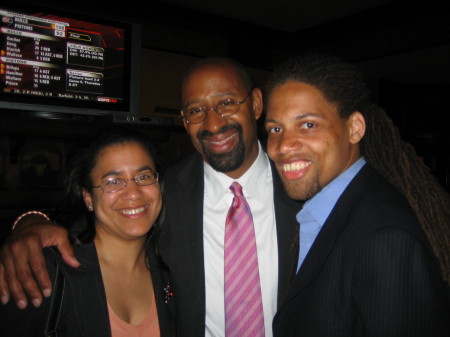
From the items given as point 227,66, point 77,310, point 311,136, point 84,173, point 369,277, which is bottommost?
point 77,310

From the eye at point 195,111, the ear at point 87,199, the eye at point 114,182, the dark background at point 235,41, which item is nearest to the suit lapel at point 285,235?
the eye at point 195,111

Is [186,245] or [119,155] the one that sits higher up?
[119,155]

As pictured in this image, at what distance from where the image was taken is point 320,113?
3.69 feet

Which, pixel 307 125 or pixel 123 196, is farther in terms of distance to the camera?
pixel 123 196

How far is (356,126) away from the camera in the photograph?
1.16m

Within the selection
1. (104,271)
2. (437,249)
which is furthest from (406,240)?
(104,271)

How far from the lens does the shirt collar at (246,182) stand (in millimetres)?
1666

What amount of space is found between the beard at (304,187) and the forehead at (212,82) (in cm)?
68

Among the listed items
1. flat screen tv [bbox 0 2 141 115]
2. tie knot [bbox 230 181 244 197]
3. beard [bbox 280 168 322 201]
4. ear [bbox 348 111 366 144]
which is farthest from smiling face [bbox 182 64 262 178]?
flat screen tv [bbox 0 2 141 115]

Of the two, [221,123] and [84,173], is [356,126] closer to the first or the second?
[221,123]

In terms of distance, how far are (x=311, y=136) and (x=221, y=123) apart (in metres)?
0.64

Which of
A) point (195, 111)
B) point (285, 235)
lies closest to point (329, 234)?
point (285, 235)

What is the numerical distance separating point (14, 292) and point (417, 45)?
4.19 m

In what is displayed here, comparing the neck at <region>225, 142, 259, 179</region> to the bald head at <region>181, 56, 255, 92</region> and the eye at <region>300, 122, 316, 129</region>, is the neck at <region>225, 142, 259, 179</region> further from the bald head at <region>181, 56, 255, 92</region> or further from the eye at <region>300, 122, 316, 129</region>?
the eye at <region>300, 122, 316, 129</region>
